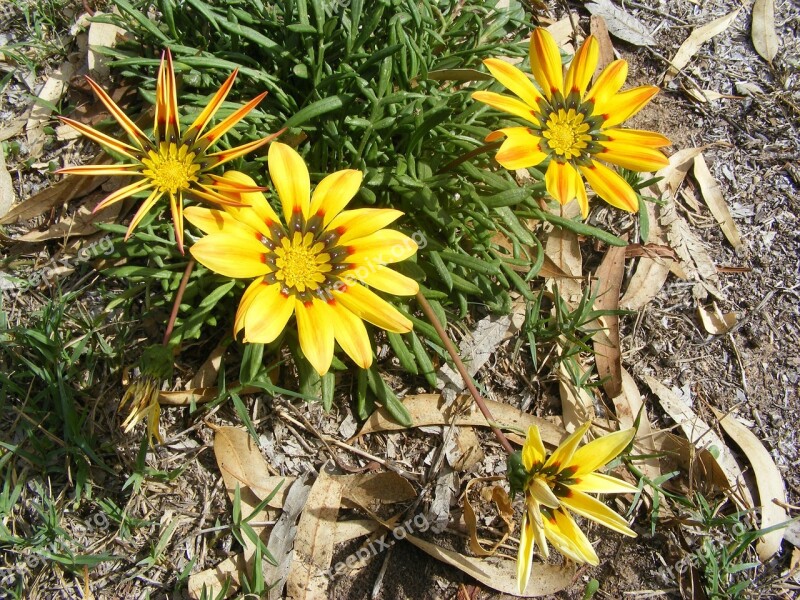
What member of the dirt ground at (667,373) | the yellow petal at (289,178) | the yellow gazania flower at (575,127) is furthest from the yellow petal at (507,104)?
the dirt ground at (667,373)

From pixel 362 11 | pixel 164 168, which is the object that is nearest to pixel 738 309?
pixel 362 11

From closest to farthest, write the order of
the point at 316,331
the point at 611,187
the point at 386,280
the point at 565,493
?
the point at 316,331 → the point at 386,280 → the point at 565,493 → the point at 611,187

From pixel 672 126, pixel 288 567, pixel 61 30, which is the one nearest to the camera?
pixel 288 567

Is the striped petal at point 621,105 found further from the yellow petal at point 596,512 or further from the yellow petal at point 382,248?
the yellow petal at point 596,512

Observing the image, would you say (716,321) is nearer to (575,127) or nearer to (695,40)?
(575,127)

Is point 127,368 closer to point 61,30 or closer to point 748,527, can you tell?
point 61,30

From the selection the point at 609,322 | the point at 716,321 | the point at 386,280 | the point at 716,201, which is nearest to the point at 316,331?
the point at 386,280

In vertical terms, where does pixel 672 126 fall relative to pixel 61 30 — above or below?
above
